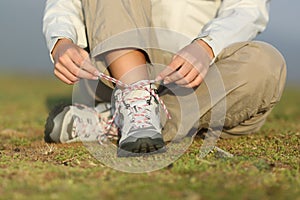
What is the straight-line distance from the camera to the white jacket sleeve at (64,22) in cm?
275

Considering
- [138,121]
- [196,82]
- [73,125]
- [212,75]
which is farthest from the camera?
[73,125]

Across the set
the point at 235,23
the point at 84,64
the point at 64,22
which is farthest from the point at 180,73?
the point at 64,22

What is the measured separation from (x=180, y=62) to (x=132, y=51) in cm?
27

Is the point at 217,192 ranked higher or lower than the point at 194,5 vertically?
lower

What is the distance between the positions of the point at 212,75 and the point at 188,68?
0.31 m

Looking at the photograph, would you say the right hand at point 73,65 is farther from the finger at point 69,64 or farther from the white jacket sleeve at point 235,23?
the white jacket sleeve at point 235,23

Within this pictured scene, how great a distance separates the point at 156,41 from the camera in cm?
285

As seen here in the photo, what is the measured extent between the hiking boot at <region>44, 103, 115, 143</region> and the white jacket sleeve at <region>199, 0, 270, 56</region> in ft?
2.51

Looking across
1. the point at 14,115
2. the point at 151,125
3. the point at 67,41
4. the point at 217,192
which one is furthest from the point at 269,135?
the point at 14,115

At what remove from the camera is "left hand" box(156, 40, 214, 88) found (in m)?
2.38

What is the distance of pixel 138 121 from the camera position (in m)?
2.35

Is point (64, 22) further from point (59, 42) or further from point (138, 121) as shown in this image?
A: point (138, 121)

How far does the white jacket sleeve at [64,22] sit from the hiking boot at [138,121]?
0.46 meters

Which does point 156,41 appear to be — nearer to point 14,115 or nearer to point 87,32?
point 87,32
